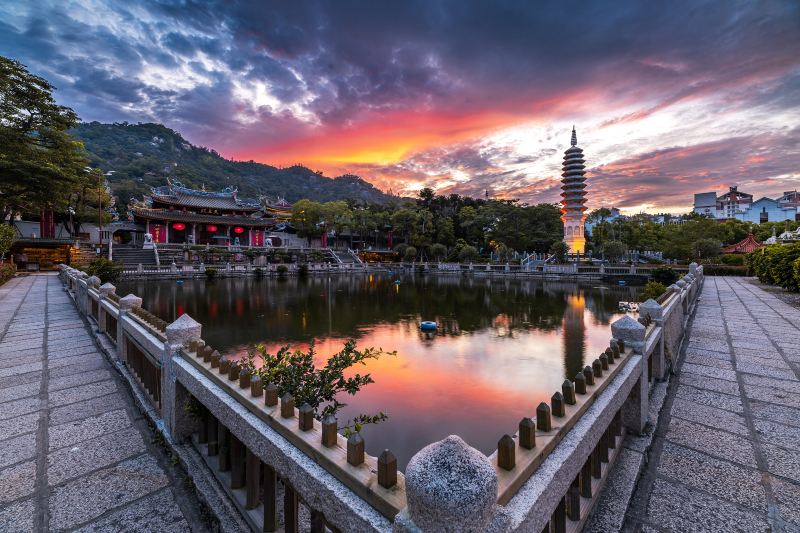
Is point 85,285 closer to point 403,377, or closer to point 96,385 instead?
point 96,385

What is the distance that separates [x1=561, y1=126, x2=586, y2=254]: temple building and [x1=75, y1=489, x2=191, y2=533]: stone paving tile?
47409 mm

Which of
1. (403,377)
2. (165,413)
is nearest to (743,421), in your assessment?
(403,377)

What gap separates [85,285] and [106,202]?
34333 mm

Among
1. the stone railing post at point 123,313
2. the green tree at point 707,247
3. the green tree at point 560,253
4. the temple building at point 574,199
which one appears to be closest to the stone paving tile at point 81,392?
the stone railing post at point 123,313

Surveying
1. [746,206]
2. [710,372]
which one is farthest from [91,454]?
[746,206]

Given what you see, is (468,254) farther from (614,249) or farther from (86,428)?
(86,428)

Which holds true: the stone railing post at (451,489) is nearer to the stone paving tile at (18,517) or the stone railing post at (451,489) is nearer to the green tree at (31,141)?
the stone paving tile at (18,517)

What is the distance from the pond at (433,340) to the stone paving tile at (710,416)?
1932 millimetres

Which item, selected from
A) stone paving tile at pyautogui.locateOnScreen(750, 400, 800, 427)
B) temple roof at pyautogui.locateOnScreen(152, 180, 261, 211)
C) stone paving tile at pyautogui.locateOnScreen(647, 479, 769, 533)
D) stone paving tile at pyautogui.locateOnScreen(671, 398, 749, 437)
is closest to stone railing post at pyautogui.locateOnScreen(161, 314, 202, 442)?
stone paving tile at pyautogui.locateOnScreen(647, 479, 769, 533)

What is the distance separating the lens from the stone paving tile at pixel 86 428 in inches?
128

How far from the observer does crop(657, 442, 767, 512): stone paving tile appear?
8.39 ft

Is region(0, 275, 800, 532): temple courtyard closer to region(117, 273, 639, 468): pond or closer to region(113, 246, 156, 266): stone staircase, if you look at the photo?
region(117, 273, 639, 468): pond

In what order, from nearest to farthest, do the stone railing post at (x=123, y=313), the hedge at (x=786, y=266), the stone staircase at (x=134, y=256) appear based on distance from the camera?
the stone railing post at (x=123, y=313)
the hedge at (x=786, y=266)
the stone staircase at (x=134, y=256)

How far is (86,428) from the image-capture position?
347 cm
